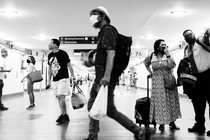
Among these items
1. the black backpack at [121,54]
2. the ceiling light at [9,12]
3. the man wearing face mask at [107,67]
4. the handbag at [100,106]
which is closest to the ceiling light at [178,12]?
the ceiling light at [9,12]

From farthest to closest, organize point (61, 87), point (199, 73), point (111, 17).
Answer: point (111, 17), point (61, 87), point (199, 73)

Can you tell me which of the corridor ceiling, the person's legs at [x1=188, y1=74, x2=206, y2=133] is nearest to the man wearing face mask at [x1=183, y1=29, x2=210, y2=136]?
the person's legs at [x1=188, y1=74, x2=206, y2=133]

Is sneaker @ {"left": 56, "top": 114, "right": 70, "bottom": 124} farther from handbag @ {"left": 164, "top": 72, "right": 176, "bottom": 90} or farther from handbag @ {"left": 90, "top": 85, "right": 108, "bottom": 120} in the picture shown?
handbag @ {"left": 90, "top": 85, "right": 108, "bottom": 120}

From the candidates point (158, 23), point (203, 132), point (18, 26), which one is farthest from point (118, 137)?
point (18, 26)

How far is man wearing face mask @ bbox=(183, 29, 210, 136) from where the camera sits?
3.96m

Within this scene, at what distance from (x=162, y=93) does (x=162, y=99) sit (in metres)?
0.10

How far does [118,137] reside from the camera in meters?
3.67

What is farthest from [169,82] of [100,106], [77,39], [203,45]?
[77,39]

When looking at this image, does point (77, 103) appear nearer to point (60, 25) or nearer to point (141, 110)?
point (141, 110)

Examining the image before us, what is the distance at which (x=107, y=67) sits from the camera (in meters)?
2.85

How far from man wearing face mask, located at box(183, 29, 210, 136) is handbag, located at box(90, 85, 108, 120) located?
191 centimetres

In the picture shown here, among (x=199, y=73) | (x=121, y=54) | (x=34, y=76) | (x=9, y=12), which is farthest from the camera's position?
(x=9, y=12)

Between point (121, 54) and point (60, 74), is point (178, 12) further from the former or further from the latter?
point (121, 54)

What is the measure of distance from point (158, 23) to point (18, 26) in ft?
19.6
